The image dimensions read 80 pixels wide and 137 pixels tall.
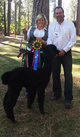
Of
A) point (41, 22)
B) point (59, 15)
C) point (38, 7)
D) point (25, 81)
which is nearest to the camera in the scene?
point (25, 81)

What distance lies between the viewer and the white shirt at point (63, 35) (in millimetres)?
3227

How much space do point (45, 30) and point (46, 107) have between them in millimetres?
1918

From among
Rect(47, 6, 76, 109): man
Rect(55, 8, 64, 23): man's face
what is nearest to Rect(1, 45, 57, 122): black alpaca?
Rect(47, 6, 76, 109): man

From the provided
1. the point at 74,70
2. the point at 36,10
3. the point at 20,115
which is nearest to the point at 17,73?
the point at 20,115

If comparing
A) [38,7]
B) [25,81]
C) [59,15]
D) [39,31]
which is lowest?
[25,81]

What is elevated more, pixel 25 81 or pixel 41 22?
pixel 41 22

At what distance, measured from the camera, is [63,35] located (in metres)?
3.26

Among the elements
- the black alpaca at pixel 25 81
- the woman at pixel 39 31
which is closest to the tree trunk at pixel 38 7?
the woman at pixel 39 31

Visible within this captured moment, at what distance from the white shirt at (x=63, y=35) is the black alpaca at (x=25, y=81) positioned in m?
0.31

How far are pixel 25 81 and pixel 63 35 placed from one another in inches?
52.9

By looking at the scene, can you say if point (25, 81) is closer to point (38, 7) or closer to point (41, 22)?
point (41, 22)

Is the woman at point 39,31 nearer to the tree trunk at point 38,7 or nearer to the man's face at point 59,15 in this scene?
the man's face at point 59,15

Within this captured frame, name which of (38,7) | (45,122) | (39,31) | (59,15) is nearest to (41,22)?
(39,31)

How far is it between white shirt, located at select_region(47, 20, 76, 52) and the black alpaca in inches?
12.0
